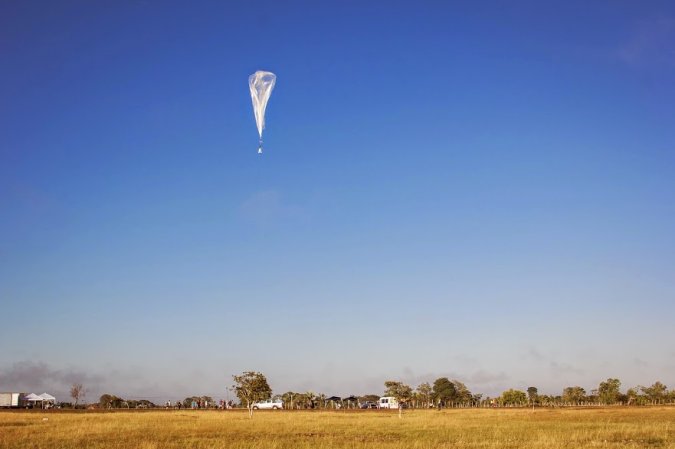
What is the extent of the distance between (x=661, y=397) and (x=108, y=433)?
498ft

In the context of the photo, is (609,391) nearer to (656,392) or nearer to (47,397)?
(656,392)

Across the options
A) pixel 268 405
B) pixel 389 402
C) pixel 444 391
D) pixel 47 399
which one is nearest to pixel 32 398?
pixel 47 399

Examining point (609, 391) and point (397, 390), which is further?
point (609, 391)

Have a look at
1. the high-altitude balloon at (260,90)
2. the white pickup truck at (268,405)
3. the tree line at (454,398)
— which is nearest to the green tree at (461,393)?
the tree line at (454,398)

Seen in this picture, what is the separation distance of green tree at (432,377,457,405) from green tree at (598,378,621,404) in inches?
1656

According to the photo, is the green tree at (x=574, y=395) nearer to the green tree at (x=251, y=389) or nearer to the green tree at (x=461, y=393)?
the green tree at (x=461, y=393)

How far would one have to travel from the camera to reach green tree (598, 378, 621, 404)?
486ft

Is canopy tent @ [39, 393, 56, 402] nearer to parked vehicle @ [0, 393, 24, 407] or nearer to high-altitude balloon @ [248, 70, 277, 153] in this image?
parked vehicle @ [0, 393, 24, 407]

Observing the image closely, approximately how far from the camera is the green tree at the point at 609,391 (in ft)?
486

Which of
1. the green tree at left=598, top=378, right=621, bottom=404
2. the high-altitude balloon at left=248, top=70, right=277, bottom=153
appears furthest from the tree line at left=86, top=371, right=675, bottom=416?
the high-altitude balloon at left=248, top=70, right=277, bottom=153

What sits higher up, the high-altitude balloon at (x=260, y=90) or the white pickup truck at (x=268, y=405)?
the high-altitude balloon at (x=260, y=90)

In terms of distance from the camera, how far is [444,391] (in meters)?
183

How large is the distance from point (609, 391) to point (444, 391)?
1885 inches

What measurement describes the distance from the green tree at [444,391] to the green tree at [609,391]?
4207 cm
